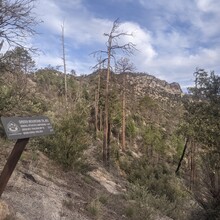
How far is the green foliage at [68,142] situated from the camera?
41.0 ft

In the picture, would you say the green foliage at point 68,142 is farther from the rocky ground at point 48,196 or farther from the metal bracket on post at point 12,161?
the metal bracket on post at point 12,161

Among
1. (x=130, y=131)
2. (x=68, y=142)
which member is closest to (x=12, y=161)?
(x=68, y=142)

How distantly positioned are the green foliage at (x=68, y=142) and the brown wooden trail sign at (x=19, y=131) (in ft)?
21.8

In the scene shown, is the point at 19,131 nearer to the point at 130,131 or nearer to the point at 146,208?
the point at 146,208

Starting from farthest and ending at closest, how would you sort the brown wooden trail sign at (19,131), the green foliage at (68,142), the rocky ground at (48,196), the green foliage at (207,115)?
the green foliage at (207,115) < the green foliage at (68,142) < the rocky ground at (48,196) < the brown wooden trail sign at (19,131)

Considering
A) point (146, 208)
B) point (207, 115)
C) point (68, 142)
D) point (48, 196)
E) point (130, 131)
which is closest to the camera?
point (48, 196)

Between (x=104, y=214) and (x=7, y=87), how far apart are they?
4935 millimetres

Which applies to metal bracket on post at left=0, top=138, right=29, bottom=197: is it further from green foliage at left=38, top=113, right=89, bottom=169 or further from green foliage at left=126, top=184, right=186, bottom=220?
green foliage at left=38, top=113, right=89, bottom=169

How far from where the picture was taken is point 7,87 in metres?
10.4

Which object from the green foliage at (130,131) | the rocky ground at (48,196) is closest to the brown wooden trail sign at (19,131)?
the rocky ground at (48,196)

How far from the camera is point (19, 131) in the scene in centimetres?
532

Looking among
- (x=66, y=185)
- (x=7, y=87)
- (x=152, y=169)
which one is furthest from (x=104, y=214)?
(x=152, y=169)

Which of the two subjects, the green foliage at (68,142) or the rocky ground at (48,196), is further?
the green foliage at (68,142)

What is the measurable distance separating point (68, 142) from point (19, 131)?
731 cm
